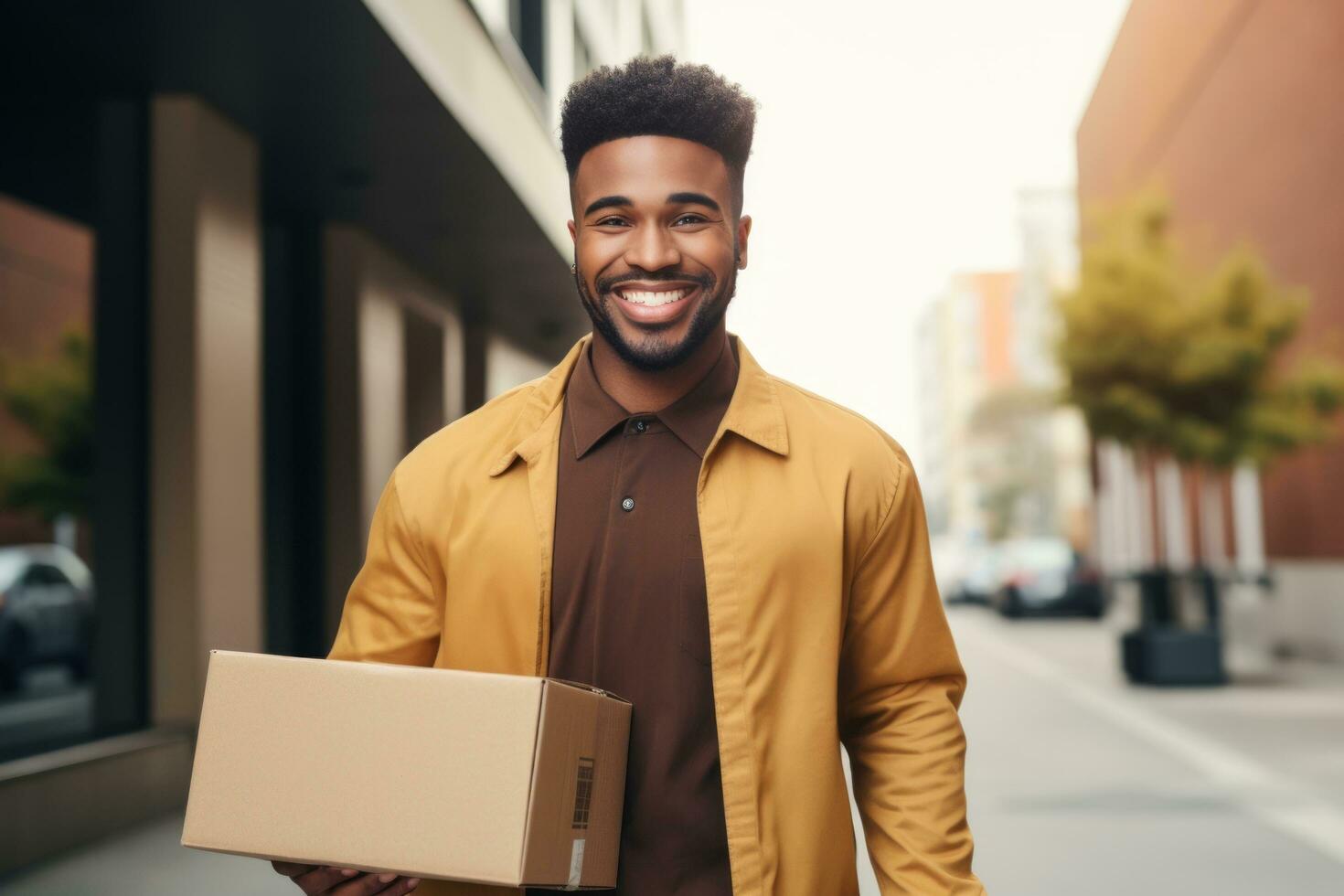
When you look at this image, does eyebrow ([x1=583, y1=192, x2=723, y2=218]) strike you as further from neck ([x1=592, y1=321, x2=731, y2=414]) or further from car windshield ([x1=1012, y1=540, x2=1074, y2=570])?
car windshield ([x1=1012, y1=540, x2=1074, y2=570])

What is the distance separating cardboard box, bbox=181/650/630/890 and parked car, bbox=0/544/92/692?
1685 centimetres

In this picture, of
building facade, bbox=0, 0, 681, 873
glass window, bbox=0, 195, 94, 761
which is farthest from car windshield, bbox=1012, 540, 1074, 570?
building facade, bbox=0, 0, 681, 873

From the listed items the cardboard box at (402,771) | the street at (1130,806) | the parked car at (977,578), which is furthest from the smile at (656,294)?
the parked car at (977,578)

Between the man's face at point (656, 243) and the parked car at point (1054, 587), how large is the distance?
30.6 meters

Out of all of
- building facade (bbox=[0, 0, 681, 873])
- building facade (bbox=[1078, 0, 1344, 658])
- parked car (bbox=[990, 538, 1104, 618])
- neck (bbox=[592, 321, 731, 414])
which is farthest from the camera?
parked car (bbox=[990, 538, 1104, 618])

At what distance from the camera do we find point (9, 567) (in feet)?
59.8

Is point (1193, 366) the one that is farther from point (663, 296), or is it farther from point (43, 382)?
point (43, 382)

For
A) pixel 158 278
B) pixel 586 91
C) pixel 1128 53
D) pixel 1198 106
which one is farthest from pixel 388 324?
pixel 1128 53

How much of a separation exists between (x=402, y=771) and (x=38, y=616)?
17.5 metres

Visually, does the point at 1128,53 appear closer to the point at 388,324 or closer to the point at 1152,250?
the point at 1152,250

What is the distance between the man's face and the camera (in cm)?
248

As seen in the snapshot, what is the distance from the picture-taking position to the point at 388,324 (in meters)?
15.8

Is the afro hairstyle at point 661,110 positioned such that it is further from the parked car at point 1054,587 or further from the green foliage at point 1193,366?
the parked car at point 1054,587

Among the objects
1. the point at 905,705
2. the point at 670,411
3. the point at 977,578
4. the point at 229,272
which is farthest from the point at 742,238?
the point at 977,578
